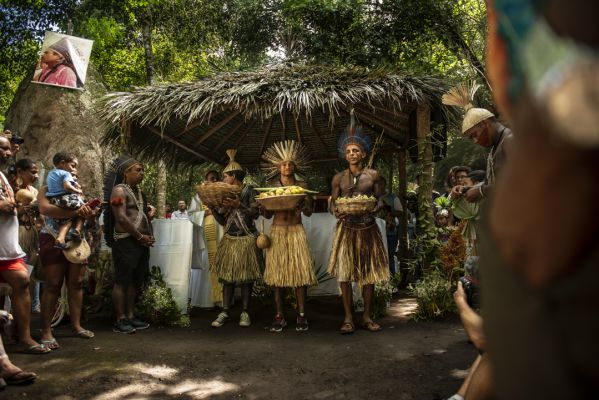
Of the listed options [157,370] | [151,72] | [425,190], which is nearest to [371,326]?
[425,190]

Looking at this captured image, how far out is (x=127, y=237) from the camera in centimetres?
542

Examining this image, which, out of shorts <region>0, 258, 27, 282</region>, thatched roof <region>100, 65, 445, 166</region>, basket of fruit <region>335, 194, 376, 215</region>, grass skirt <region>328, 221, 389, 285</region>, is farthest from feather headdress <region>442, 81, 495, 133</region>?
shorts <region>0, 258, 27, 282</region>

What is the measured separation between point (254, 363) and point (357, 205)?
1.91 m

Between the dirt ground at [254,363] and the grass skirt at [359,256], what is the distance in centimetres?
61

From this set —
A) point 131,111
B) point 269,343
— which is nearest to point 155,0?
point 131,111

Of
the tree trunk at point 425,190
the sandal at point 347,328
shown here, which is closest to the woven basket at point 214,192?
the sandal at point 347,328

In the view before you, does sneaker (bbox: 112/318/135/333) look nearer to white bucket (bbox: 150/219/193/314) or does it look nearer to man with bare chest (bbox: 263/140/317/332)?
white bucket (bbox: 150/219/193/314)

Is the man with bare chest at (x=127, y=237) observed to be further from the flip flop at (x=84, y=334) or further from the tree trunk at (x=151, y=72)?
the tree trunk at (x=151, y=72)

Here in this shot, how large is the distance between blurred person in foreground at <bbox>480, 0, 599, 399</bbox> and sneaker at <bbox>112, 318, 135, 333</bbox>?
5.19 meters

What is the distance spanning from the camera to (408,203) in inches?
359

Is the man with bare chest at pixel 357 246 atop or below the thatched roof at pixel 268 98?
below

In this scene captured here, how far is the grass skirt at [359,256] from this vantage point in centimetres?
519

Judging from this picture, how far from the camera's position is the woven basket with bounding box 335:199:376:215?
16.7ft

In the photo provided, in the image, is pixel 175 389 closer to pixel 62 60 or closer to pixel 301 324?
pixel 301 324
